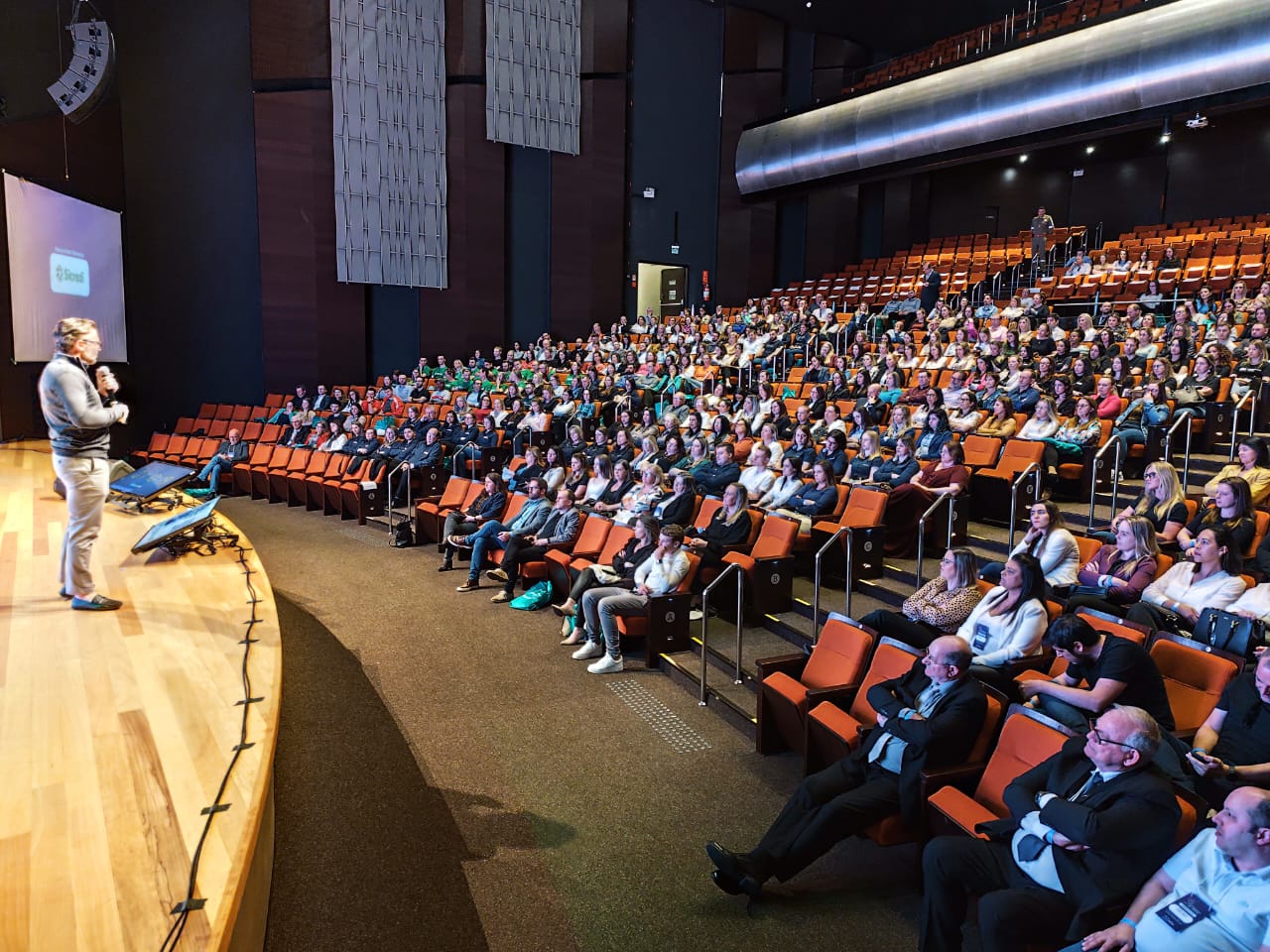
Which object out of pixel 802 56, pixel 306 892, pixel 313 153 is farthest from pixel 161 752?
pixel 802 56

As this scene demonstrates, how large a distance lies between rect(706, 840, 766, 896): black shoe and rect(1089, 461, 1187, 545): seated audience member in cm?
252

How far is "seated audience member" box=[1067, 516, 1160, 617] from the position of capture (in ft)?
11.0

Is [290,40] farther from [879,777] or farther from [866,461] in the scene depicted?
[879,777]

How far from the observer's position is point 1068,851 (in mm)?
1989

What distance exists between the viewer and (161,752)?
6.68ft

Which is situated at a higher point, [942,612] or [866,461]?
[866,461]

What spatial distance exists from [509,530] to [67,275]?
6.63m

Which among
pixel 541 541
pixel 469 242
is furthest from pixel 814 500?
pixel 469 242

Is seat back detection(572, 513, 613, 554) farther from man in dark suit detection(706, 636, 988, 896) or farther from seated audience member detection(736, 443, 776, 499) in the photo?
man in dark suit detection(706, 636, 988, 896)

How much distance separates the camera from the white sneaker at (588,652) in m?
4.50

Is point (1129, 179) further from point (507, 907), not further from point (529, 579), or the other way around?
point (507, 907)

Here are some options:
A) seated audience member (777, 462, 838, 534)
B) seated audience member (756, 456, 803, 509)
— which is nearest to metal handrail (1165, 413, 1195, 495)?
seated audience member (777, 462, 838, 534)

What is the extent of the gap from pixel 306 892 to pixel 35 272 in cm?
797

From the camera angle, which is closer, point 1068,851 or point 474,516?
point 1068,851
